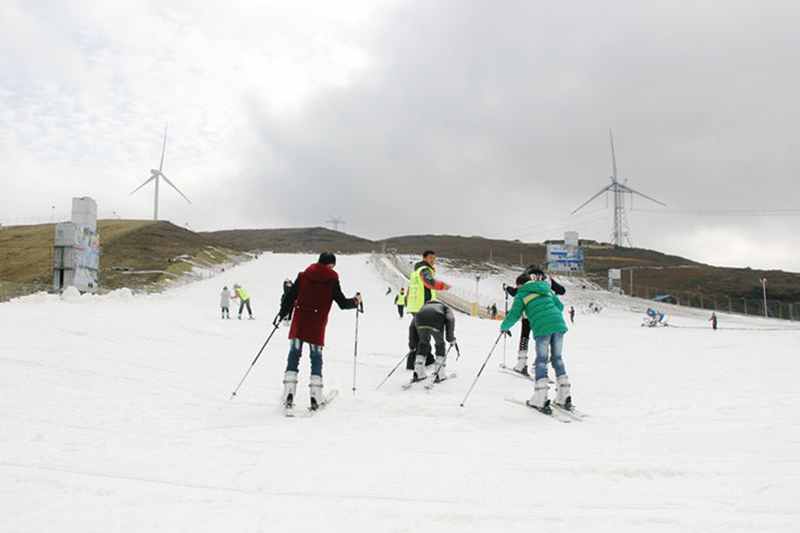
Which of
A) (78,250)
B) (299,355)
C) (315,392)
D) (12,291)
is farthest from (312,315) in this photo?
(78,250)

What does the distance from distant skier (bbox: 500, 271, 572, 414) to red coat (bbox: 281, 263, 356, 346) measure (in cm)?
226

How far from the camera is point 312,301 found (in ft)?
22.4

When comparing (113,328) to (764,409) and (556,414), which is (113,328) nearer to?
(556,414)

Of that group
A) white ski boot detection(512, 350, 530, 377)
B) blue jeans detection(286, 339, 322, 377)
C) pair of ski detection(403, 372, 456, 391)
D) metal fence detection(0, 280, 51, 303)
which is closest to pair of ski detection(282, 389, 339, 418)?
blue jeans detection(286, 339, 322, 377)

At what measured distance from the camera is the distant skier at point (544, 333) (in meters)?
6.97

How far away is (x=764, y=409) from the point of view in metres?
6.92

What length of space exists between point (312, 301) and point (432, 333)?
7.88ft

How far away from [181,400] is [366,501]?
12.7 ft

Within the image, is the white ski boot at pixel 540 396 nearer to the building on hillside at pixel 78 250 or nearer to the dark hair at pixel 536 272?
the dark hair at pixel 536 272

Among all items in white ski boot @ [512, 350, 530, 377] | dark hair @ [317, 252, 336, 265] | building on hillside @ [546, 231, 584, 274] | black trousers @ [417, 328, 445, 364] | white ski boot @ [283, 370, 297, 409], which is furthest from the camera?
building on hillside @ [546, 231, 584, 274]

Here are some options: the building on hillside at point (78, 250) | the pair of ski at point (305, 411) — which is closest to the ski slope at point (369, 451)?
the pair of ski at point (305, 411)

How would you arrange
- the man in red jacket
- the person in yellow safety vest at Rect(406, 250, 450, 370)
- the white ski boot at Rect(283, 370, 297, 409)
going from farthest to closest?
the person in yellow safety vest at Rect(406, 250, 450, 370)
the man in red jacket
the white ski boot at Rect(283, 370, 297, 409)

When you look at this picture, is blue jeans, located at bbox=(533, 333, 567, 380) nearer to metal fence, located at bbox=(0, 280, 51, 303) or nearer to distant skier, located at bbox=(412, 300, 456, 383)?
distant skier, located at bbox=(412, 300, 456, 383)

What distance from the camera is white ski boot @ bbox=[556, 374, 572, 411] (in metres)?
6.93
